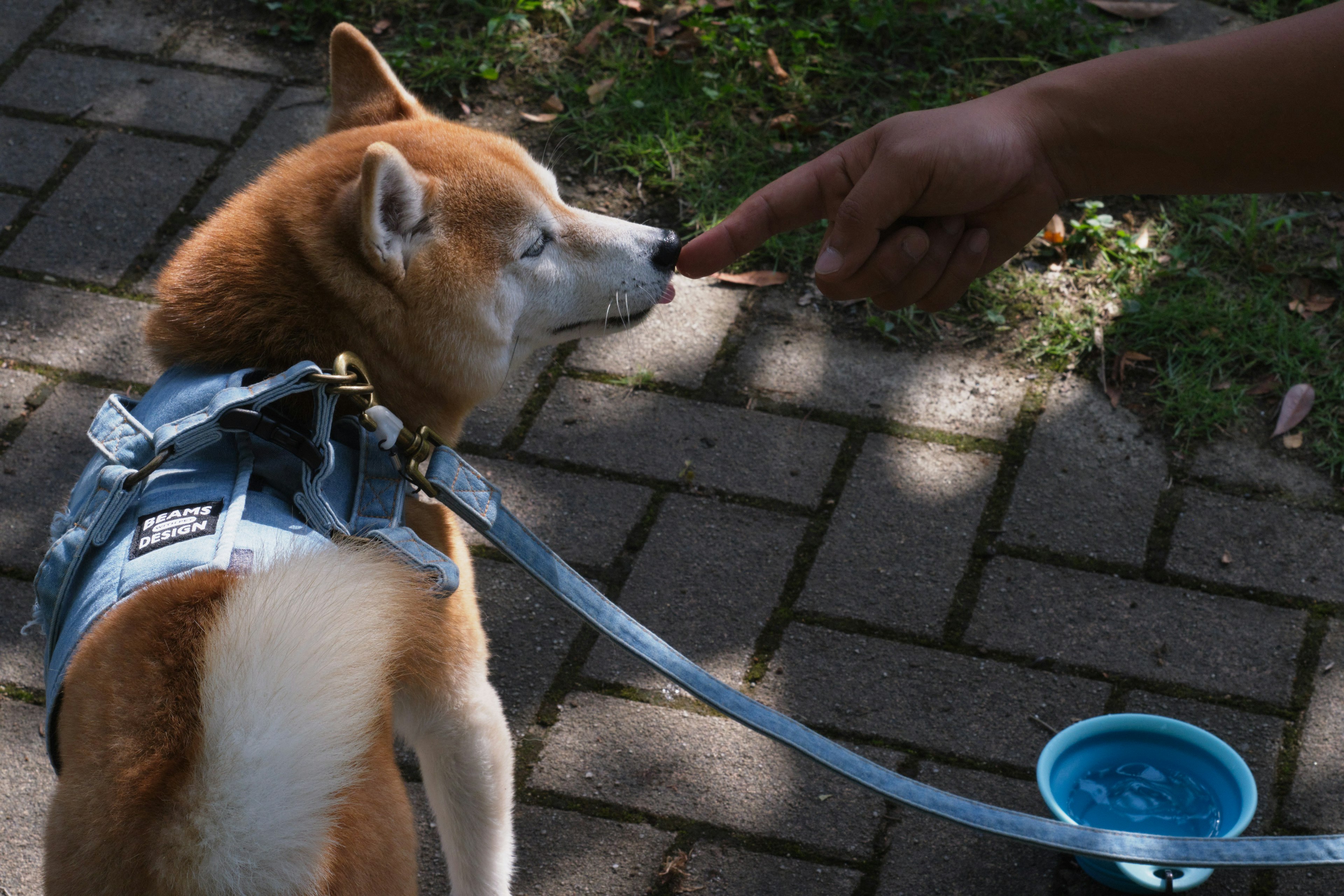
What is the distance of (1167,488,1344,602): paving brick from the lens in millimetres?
2627

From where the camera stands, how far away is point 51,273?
3348mm

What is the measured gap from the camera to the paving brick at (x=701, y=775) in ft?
7.48

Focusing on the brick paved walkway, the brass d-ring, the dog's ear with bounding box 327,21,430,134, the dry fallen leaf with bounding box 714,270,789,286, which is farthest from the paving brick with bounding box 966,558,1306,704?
the dog's ear with bounding box 327,21,430,134

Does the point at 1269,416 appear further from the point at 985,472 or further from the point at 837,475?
the point at 837,475

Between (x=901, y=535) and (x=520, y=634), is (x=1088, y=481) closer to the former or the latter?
(x=901, y=535)

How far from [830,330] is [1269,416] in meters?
1.18

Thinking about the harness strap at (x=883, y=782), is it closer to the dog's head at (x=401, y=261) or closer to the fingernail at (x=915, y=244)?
the dog's head at (x=401, y=261)

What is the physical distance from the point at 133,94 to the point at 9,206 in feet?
2.03

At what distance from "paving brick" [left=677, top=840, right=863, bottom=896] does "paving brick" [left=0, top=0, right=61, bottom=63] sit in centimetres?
367

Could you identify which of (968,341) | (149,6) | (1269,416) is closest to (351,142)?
(968,341)

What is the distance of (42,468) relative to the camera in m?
2.91

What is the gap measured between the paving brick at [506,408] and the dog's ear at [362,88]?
0.84 meters

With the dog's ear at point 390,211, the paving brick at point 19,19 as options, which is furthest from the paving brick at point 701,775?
the paving brick at point 19,19

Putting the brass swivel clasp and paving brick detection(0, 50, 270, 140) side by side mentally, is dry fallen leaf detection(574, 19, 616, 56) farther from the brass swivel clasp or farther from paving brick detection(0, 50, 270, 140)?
the brass swivel clasp
